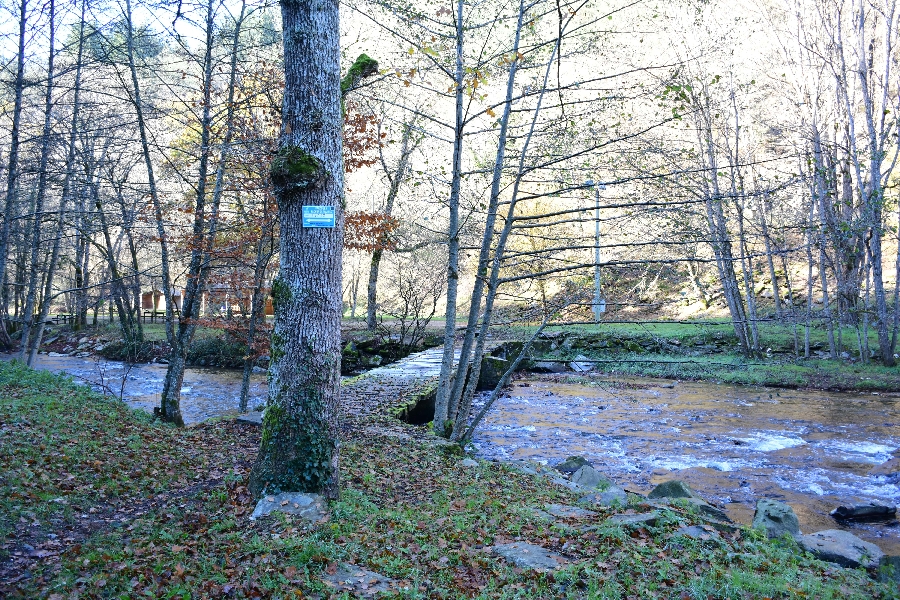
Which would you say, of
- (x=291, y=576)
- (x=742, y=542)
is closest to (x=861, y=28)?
(x=742, y=542)

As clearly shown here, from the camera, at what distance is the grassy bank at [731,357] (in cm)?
1415

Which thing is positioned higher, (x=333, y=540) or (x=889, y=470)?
(x=333, y=540)

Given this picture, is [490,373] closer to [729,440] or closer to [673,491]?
[729,440]

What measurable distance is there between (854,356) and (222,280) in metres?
15.7

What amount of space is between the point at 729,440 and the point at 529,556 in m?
7.45

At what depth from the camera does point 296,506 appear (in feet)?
14.8

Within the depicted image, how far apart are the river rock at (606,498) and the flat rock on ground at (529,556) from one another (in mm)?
1664

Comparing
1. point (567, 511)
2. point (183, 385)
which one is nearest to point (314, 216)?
point (567, 511)

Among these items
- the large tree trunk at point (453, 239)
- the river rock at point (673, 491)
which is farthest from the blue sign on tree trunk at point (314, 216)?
the river rock at point (673, 491)

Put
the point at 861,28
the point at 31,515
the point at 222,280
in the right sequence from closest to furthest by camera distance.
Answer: the point at 31,515 < the point at 222,280 < the point at 861,28

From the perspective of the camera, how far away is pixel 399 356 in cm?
1920

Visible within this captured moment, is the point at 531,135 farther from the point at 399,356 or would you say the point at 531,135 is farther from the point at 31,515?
the point at 399,356

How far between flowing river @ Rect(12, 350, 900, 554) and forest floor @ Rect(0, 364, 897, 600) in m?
2.74

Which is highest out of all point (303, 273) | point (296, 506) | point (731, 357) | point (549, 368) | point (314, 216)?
point (314, 216)
